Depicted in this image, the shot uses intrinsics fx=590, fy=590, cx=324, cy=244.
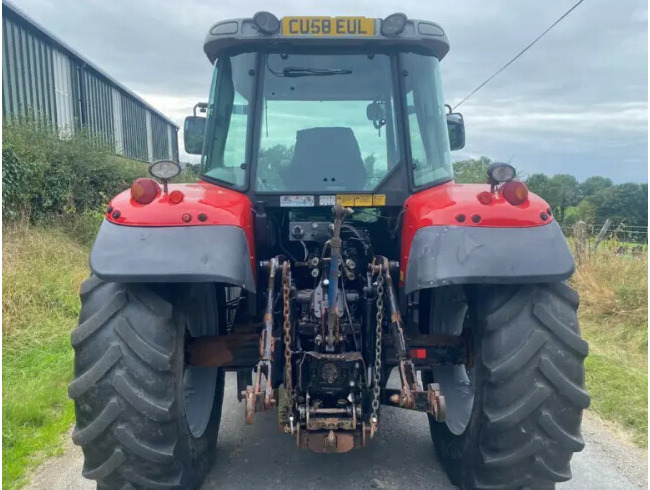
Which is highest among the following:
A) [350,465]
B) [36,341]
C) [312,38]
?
[312,38]

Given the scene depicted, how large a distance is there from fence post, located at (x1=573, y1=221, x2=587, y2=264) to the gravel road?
4529mm

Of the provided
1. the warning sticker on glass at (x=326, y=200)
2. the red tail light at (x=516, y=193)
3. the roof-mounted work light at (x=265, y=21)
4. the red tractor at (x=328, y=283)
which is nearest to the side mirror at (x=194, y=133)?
the red tractor at (x=328, y=283)

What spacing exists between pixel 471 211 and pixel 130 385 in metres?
1.69

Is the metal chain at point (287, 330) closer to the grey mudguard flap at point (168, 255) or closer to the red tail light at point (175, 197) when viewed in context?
the grey mudguard flap at point (168, 255)

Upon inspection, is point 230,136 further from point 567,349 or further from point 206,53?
point 567,349

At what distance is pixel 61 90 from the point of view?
558 inches

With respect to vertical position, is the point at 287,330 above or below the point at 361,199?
below

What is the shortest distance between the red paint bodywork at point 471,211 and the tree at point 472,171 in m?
10.7

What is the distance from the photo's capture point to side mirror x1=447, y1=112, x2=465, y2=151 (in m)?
4.18

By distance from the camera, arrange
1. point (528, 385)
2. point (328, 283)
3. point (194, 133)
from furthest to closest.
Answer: point (194, 133) < point (328, 283) < point (528, 385)

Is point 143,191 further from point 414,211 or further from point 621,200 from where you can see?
point 621,200

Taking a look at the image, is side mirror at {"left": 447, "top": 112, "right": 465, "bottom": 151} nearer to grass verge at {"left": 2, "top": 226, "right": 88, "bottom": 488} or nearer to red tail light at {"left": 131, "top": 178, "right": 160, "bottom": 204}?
red tail light at {"left": 131, "top": 178, "right": 160, "bottom": 204}

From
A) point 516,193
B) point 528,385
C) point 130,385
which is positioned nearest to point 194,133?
point 130,385

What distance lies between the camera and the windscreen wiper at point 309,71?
332 centimetres
